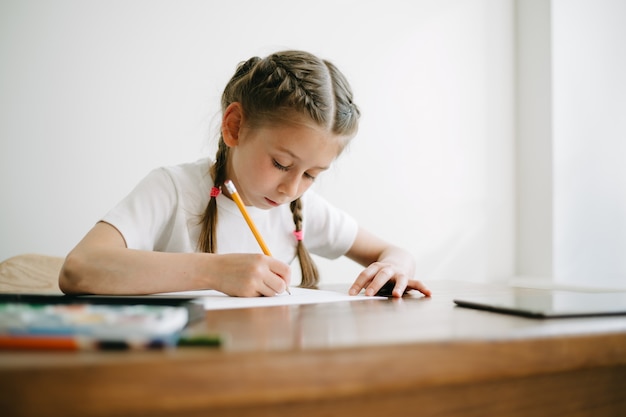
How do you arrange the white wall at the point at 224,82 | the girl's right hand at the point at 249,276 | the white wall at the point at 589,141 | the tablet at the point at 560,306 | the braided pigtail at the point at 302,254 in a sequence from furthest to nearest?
the white wall at the point at 589,141 < the white wall at the point at 224,82 < the braided pigtail at the point at 302,254 < the girl's right hand at the point at 249,276 < the tablet at the point at 560,306

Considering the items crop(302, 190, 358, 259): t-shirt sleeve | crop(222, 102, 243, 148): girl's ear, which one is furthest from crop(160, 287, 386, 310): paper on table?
crop(302, 190, 358, 259): t-shirt sleeve

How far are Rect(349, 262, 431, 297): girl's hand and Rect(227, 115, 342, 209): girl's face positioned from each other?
0.23 metres

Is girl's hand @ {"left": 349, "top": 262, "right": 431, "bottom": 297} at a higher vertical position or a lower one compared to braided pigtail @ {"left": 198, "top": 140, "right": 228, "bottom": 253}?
lower

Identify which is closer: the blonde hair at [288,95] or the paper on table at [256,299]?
the paper on table at [256,299]

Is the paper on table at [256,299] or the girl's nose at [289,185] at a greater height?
the girl's nose at [289,185]

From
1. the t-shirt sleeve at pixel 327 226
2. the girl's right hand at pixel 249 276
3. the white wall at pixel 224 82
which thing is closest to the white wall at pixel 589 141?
the white wall at pixel 224 82

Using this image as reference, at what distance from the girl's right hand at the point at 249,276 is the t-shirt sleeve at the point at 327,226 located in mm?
488

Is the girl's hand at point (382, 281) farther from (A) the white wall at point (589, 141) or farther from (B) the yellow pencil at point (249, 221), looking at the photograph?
(A) the white wall at point (589, 141)

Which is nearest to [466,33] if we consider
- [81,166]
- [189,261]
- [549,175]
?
[549,175]

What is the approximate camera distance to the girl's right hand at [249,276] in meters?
0.70

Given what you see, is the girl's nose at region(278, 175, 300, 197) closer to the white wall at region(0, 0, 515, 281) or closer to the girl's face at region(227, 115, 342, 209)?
the girl's face at region(227, 115, 342, 209)

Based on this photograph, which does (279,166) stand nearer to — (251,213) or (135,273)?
(251,213)

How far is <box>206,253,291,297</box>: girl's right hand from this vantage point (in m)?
0.70

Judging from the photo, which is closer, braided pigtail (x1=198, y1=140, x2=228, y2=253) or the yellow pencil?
the yellow pencil
